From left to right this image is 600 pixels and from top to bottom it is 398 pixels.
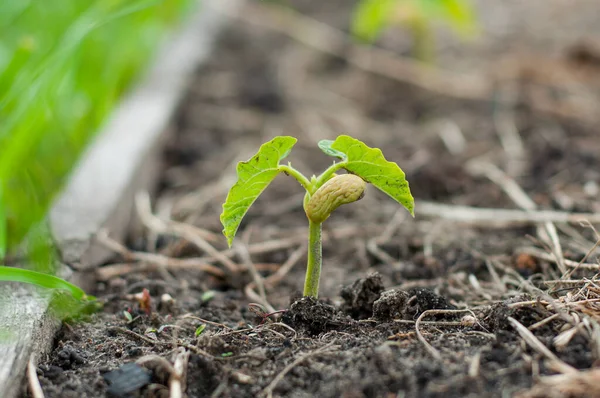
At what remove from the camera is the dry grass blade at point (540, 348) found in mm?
1071

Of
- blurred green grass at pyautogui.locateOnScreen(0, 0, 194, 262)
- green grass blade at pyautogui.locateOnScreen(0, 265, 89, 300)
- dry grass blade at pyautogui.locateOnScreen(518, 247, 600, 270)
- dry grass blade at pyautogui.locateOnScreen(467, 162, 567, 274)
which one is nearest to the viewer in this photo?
green grass blade at pyautogui.locateOnScreen(0, 265, 89, 300)

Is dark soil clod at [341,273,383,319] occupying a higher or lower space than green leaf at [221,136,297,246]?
lower

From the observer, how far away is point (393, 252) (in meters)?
2.07

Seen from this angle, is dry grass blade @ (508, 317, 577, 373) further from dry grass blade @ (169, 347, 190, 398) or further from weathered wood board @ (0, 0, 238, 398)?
weathered wood board @ (0, 0, 238, 398)

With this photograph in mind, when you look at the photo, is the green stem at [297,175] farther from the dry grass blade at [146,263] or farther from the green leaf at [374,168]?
the dry grass blade at [146,263]

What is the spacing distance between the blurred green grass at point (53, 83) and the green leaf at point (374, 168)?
2.65 ft

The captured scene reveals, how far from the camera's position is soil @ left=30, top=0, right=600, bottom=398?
1188 mm

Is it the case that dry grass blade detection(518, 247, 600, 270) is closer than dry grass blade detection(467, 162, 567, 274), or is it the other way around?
dry grass blade detection(518, 247, 600, 270)

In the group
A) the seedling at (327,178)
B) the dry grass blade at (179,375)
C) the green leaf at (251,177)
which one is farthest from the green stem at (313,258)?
the dry grass blade at (179,375)

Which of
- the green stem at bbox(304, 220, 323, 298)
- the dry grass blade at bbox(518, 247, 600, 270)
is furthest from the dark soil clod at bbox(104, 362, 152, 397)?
the dry grass blade at bbox(518, 247, 600, 270)

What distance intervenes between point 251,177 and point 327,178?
15 centimetres

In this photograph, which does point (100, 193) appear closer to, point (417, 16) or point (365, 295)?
point (365, 295)

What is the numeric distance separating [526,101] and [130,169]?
1891mm

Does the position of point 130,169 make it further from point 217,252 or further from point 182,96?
point 182,96
